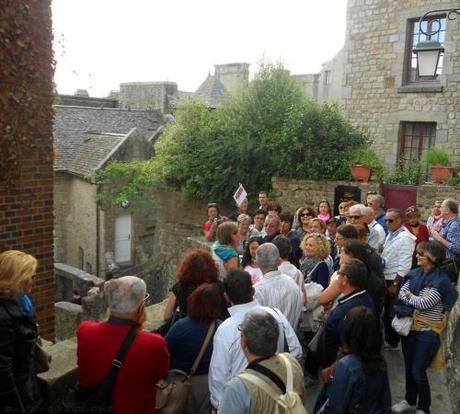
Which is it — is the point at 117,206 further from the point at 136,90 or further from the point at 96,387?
the point at 96,387

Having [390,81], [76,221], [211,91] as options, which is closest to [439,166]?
[390,81]

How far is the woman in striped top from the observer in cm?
404

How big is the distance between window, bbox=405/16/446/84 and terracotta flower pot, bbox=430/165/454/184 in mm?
4280

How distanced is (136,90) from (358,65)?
2539 centimetres

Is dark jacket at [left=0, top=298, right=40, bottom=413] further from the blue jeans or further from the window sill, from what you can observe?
the window sill

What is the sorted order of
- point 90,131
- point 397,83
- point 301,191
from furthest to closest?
point 90,131, point 397,83, point 301,191

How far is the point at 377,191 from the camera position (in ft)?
37.3

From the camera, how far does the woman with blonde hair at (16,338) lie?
278cm

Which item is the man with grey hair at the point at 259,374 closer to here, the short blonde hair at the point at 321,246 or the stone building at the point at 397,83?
the short blonde hair at the point at 321,246

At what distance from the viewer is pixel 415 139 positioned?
15.0m

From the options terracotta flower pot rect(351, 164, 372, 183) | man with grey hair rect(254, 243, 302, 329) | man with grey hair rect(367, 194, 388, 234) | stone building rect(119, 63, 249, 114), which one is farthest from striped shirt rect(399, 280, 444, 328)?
stone building rect(119, 63, 249, 114)

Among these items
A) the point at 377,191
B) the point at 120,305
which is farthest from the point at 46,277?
the point at 377,191

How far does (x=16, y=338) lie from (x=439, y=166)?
10.8m

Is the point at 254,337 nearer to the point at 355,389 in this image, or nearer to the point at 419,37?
the point at 355,389
